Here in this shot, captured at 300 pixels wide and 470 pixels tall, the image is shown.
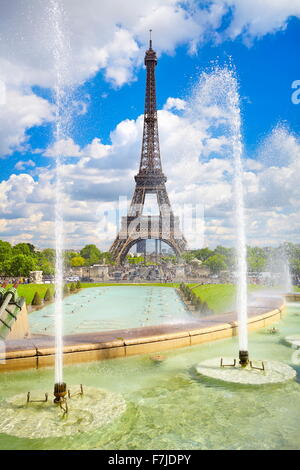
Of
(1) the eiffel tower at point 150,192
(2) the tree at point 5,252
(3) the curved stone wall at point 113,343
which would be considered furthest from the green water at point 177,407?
(1) the eiffel tower at point 150,192

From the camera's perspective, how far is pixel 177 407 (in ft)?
18.5

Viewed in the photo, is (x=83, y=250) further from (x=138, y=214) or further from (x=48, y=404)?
(x=48, y=404)

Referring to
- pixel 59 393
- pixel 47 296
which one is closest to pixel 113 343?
pixel 59 393

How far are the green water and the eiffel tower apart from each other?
196 ft

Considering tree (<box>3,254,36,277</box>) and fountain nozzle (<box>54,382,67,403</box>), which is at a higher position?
tree (<box>3,254,36,277</box>)

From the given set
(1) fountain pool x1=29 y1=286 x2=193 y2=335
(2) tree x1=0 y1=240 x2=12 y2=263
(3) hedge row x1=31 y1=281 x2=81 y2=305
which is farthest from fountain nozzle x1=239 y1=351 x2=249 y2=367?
(2) tree x1=0 y1=240 x2=12 y2=263

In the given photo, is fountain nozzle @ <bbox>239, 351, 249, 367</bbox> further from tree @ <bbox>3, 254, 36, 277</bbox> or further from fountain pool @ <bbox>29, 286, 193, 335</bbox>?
tree @ <bbox>3, 254, 36, 277</bbox>

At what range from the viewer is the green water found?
15.4ft

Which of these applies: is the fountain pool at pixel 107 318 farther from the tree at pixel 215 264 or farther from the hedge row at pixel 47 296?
the tree at pixel 215 264

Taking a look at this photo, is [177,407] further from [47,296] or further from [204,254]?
[204,254]

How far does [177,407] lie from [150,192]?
66.8 meters

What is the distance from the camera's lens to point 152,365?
7.66 metres

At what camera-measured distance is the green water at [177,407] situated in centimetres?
469
